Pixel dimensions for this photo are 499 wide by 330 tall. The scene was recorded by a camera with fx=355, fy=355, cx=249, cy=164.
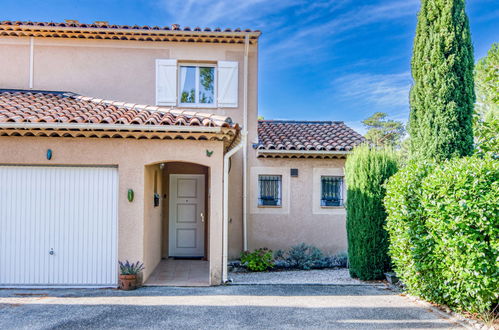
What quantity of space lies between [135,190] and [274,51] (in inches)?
478

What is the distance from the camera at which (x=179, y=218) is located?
39.8 ft

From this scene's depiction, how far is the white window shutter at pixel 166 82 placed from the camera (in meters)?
11.8

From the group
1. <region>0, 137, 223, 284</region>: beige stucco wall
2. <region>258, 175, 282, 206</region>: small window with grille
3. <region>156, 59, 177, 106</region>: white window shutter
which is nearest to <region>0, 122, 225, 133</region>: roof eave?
<region>0, 137, 223, 284</region>: beige stucco wall

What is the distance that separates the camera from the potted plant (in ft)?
25.8

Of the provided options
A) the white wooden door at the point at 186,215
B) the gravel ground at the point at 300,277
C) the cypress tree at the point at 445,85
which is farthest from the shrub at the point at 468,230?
the white wooden door at the point at 186,215

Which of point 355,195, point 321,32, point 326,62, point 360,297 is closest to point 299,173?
point 355,195

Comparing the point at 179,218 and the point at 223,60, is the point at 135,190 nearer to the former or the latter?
the point at 179,218

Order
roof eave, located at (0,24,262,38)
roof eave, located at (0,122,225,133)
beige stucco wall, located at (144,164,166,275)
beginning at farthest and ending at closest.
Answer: roof eave, located at (0,24,262,38) → beige stucco wall, located at (144,164,166,275) → roof eave, located at (0,122,225,133)

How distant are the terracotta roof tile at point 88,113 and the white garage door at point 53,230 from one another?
1183 millimetres

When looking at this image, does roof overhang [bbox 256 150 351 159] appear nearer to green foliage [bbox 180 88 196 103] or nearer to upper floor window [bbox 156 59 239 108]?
upper floor window [bbox 156 59 239 108]

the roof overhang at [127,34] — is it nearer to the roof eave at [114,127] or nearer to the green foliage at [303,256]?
the roof eave at [114,127]

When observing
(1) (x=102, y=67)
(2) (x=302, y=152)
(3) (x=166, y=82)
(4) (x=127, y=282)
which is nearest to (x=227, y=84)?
(3) (x=166, y=82)

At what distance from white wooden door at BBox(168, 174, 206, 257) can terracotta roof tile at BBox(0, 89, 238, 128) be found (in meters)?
3.49

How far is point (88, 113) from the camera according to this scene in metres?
8.58
